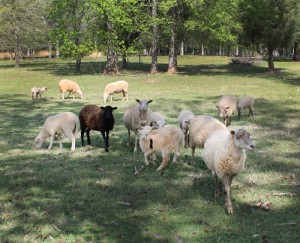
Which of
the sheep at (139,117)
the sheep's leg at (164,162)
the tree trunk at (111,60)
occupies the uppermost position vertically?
the tree trunk at (111,60)

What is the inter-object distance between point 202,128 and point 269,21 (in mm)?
32787

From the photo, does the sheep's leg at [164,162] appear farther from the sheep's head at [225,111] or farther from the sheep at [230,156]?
A: the sheep's head at [225,111]

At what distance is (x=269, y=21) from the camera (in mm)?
38438

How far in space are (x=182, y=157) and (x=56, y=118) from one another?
4.05 metres

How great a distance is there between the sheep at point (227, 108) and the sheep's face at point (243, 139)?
8.16 metres

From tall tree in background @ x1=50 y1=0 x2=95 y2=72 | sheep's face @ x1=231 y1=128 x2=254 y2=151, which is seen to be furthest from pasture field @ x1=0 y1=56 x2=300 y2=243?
tall tree in background @ x1=50 y1=0 x2=95 y2=72

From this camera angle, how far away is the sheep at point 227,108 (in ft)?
48.0

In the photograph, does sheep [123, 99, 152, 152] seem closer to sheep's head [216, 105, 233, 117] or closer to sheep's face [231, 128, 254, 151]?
sheep's head [216, 105, 233, 117]

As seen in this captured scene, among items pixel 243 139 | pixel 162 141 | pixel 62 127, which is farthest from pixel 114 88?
pixel 243 139

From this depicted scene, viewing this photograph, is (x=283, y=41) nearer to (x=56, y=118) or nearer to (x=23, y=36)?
(x=56, y=118)

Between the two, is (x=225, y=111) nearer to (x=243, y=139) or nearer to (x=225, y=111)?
(x=225, y=111)

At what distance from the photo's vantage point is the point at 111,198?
25.0ft

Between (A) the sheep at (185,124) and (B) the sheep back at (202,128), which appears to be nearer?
(B) the sheep back at (202,128)

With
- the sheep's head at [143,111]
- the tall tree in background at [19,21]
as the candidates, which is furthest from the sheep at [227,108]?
the tall tree in background at [19,21]
